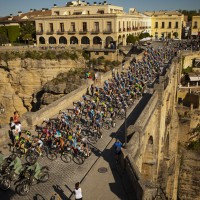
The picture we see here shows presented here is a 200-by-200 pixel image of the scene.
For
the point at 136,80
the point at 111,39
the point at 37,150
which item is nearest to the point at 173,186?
the point at 136,80

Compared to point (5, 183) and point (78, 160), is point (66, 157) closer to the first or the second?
point (78, 160)

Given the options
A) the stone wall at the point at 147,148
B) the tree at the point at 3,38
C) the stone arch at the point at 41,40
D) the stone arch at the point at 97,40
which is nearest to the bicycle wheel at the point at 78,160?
the stone wall at the point at 147,148

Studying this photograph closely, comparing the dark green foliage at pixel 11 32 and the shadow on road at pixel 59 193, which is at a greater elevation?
the dark green foliage at pixel 11 32

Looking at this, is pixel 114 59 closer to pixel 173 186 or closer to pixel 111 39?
pixel 111 39

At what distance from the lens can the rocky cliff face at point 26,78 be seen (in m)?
41.4

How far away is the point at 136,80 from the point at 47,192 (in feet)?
50.9

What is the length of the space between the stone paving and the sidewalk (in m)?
0.44

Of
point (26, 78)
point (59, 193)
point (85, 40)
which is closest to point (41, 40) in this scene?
point (85, 40)

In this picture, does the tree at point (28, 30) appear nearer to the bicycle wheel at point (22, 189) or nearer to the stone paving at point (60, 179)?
the stone paving at point (60, 179)

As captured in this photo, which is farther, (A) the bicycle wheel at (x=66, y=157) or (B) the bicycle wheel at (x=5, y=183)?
(A) the bicycle wheel at (x=66, y=157)

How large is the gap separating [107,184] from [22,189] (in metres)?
3.41

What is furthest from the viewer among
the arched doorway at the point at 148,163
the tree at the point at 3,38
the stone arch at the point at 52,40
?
the stone arch at the point at 52,40

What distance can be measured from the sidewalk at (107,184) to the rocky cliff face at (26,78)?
30780 mm

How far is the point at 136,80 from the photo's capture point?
23984mm
